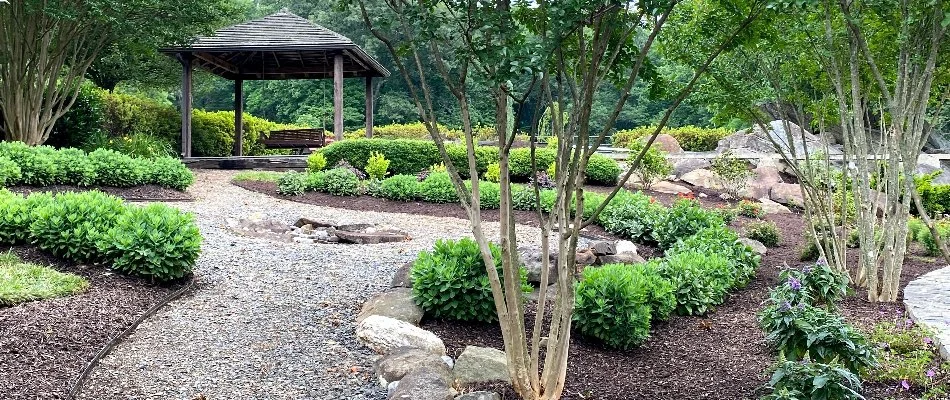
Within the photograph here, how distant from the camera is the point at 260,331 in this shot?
4.57 m

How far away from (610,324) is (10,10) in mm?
11903

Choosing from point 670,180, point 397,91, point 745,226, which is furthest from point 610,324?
point 397,91

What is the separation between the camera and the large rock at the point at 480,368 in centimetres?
368

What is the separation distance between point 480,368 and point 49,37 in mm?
11722

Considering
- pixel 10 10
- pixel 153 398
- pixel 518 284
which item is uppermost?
pixel 10 10

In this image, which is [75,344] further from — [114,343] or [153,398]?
[153,398]

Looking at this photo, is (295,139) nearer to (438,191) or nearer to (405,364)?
(438,191)

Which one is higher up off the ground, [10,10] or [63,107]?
[10,10]

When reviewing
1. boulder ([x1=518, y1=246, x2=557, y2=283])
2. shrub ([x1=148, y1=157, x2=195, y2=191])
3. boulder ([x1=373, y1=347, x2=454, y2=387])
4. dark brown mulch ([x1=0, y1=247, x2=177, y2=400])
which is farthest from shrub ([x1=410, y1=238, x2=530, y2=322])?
shrub ([x1=148, y1=157, x2=195, y2=191])

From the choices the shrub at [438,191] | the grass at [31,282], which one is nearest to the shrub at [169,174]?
the shrub at [438,191]

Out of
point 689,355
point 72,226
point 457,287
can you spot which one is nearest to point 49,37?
point 72,226

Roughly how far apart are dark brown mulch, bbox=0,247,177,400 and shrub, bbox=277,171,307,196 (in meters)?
6.24

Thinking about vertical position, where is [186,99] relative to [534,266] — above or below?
above

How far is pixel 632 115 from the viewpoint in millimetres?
33562
